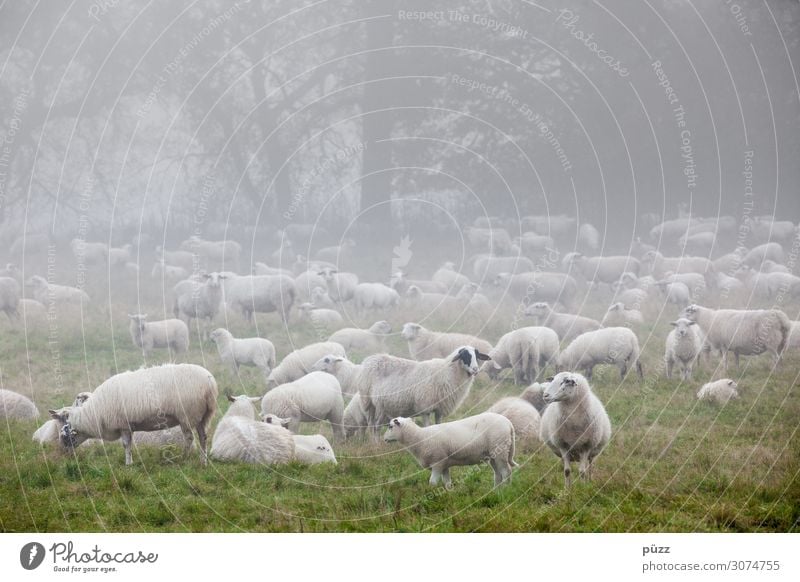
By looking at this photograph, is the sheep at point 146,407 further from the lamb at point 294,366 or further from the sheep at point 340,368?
the lamb at point 294,366

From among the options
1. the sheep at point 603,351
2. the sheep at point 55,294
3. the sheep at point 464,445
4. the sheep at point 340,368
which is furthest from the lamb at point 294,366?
the sheep at point 55,294

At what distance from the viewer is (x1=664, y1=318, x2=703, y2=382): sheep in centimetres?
1206

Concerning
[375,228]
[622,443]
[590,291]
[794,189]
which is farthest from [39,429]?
[794,189]

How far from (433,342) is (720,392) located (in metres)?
4.16

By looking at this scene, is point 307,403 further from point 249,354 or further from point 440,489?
point 249,354

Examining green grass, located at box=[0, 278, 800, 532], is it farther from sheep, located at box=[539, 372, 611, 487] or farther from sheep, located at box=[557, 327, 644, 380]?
sheep, located at box=[557, 327, 644, 380]

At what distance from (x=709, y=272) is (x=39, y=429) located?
13.3 meters

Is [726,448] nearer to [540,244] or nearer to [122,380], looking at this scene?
[122,380]

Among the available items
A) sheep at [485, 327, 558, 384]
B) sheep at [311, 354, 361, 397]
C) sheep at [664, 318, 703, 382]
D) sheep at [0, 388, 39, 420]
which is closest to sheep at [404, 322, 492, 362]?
sheep at [485, 327, 558, 384]

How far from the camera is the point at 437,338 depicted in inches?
500

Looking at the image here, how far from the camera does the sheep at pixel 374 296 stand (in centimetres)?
1606

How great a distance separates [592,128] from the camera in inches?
701
